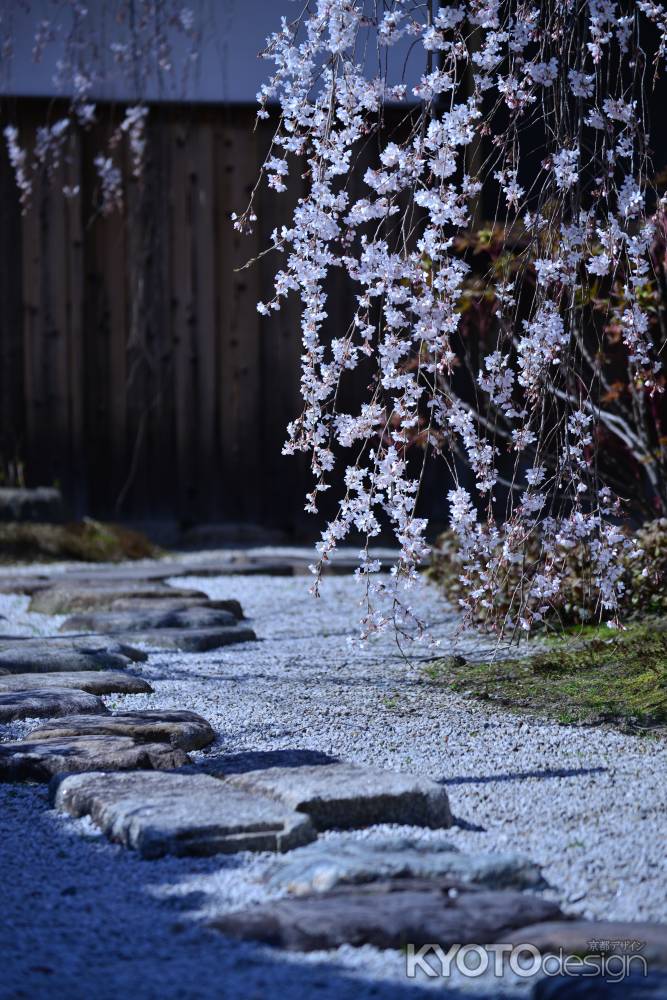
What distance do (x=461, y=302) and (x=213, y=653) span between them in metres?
1.84

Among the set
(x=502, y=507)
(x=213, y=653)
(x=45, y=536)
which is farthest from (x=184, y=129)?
(x=213, y=653)

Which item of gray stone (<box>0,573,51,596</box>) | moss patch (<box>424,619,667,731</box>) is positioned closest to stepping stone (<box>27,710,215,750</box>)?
moss patch (<box>424,619,667,731</box>)

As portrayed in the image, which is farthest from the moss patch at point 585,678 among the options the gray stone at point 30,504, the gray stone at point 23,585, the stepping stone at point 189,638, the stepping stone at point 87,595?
the gray stone at point 30,504

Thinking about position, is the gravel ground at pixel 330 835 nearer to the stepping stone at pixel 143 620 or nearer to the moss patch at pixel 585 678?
the moss patch at pixel 585 678

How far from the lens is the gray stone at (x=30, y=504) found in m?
6.24

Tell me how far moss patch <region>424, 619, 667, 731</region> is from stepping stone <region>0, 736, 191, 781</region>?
3.07 ft

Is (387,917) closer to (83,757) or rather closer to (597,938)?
(597,938)

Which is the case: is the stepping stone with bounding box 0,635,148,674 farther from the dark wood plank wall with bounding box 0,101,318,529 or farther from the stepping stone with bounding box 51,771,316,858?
the dark wood plank wall with bounding box 0,101,318,529

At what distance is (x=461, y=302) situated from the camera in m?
4.93

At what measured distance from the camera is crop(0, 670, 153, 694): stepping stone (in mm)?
3039

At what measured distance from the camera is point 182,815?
1.99 metres

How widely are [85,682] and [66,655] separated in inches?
A: 14.3

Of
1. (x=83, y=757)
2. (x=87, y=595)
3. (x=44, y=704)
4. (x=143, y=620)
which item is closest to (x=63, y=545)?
(x=87, y=595)

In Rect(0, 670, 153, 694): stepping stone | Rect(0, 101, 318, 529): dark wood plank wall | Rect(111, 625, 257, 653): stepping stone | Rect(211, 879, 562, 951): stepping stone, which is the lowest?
Rect(111, 625, 257, 653): stepping stone
